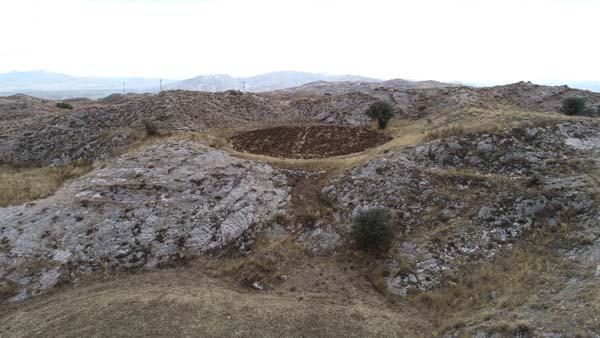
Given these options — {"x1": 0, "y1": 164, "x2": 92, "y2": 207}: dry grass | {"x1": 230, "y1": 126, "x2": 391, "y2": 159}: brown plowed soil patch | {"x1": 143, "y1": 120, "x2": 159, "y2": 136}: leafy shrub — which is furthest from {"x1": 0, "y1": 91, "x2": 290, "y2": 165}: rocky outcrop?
{"x1": 230, "y1": 126, "x2": 391, "y2": 159}: brown plowed soil patch

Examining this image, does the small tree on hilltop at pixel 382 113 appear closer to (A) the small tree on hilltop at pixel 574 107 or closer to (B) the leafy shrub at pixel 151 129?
(A) the small tree on hilltop at pixel 574 107

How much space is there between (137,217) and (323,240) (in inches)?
538

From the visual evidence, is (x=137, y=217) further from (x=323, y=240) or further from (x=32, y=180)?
(x=32, y=180)

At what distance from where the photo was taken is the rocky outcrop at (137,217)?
20828 millimetres

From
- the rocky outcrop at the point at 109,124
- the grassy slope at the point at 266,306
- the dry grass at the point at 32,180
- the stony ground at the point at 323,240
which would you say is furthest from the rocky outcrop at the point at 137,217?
the rocky outcrop at the point at 109,124

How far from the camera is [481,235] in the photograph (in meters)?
20.9

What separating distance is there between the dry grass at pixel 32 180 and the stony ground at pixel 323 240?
2894mm

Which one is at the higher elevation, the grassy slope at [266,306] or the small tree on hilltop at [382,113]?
the small tree on hilltop at [382,113]

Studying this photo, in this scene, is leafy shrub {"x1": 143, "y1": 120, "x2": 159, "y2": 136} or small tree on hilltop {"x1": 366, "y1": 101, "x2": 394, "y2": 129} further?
small tree on hilltop {"x1": 366, "y1": 101, "x2": 394, "y2": 129}

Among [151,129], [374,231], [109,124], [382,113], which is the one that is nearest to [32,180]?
[151,129]

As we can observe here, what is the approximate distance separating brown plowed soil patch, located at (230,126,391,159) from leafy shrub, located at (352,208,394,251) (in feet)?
43.8

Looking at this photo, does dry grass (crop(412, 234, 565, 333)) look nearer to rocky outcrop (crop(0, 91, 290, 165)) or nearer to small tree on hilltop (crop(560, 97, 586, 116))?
small tree on hilltop (crop(560, 97, 586, 116))

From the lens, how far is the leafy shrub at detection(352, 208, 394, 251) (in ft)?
69.7

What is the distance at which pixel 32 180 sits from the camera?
1217 inches
